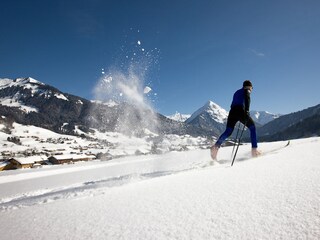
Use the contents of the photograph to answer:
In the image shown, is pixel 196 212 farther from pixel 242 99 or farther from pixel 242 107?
pixel 242 99

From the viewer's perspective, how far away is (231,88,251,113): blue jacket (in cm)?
769

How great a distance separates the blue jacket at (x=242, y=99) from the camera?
769cm

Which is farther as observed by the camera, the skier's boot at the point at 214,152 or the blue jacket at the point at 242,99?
the skier's boot at the point at 214,152

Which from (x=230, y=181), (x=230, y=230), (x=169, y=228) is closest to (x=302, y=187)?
(x=230, y=181)

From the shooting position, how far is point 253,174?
438 cm

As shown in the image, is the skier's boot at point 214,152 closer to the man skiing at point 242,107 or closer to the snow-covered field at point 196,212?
the man skiing at point 242,107

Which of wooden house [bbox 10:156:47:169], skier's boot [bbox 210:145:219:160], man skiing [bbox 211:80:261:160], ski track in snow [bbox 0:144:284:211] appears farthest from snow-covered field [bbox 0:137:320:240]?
wooden house [bbox 10:156:47:169]

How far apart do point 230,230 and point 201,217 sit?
459 millimetres

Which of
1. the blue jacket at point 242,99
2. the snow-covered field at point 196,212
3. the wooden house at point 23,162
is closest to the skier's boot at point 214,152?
the blue jacket at point 242,99

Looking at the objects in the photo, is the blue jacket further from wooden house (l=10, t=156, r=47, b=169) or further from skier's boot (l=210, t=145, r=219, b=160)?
wooden house (l=10, t=156, r=47, b=169)

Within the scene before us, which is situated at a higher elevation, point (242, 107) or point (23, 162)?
point (242, 107)

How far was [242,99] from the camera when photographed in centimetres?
786

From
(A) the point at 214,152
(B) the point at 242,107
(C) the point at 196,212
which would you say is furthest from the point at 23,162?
(C) the point at 196,212

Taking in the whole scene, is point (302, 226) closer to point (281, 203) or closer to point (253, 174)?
point (281, 203)
